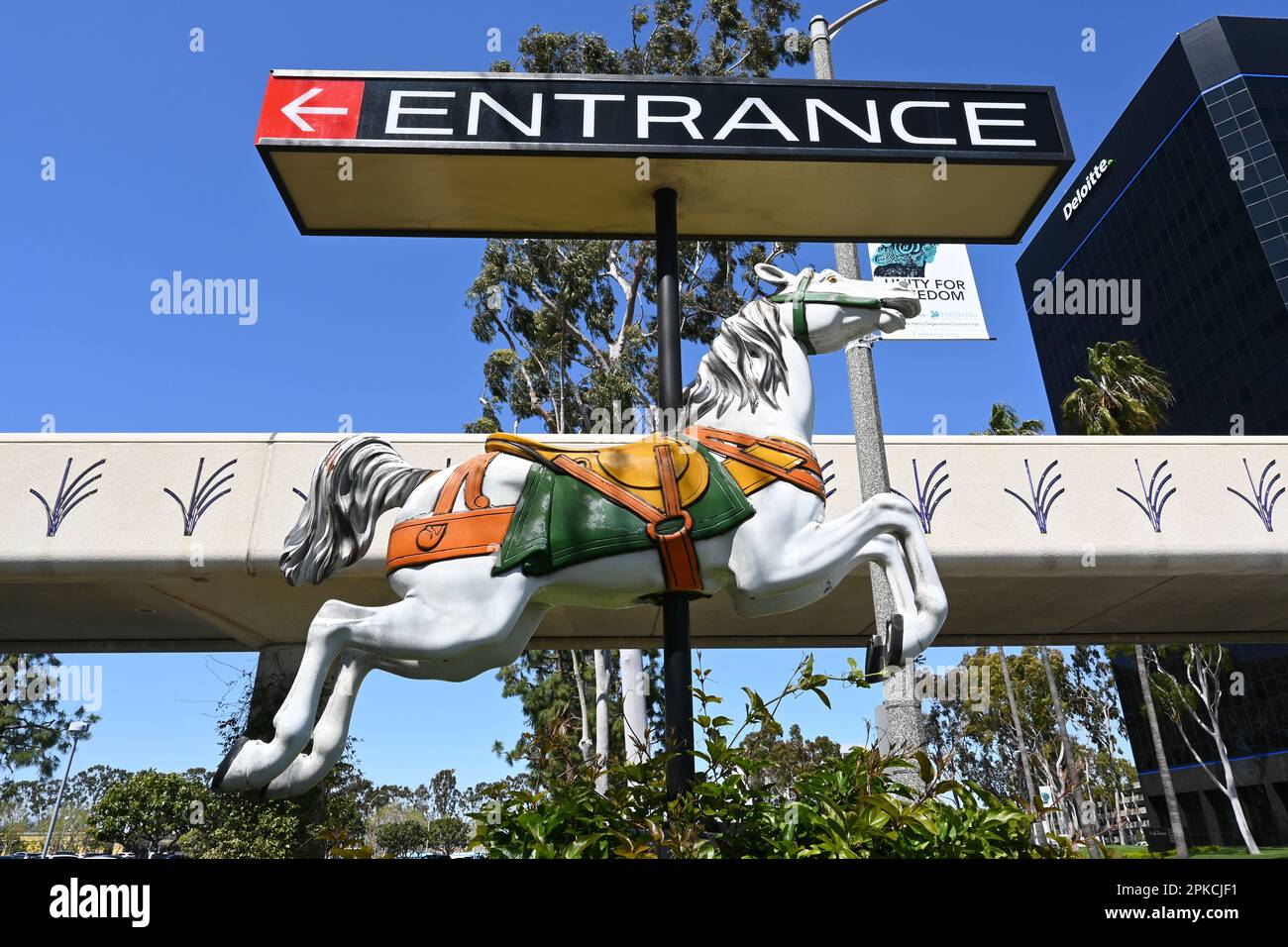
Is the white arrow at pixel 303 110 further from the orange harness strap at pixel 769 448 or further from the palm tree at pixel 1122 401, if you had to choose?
the palm tree at pixel 1122 401

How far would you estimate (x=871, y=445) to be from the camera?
7.52 metres

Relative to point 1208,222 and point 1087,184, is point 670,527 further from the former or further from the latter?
point 1087,184

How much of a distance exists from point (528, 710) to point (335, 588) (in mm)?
19297

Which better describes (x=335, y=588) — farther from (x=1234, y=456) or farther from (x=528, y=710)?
(x=528, y=710)

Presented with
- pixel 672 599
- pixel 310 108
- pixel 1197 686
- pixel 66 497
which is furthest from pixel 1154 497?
pixel 1197 686

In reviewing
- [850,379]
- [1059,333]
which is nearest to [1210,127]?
[1059,333]

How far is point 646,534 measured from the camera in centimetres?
359

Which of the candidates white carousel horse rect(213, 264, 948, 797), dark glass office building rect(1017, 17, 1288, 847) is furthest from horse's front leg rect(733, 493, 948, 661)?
dark glass office building rect(1017, 17, 1288, 847)

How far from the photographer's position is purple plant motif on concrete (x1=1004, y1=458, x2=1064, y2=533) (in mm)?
9234

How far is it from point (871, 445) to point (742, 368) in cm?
373

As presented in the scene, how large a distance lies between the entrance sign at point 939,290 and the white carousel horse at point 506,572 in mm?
14493

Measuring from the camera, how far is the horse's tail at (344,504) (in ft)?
12.4
